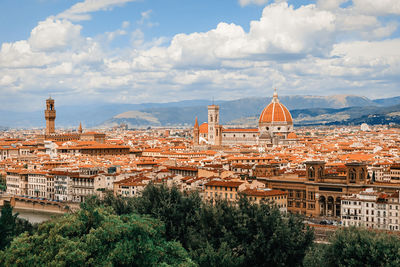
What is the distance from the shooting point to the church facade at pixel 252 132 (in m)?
124

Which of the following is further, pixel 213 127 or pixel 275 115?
pixel 275 115

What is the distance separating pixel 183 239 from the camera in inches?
1184

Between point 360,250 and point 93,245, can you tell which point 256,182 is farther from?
point 93,245

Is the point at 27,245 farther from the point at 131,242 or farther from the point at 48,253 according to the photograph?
the point at 131,242

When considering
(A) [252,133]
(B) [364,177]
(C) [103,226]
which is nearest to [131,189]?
(B) [364,177]

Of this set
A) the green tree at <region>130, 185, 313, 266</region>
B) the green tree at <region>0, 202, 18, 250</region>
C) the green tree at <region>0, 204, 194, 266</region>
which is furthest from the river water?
the green tree at <region>0, 204, 194, 266</region>

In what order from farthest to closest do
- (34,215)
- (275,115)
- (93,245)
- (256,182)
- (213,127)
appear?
(275,115) → (213,127) → (34,215) → (256,182) → (93,245)

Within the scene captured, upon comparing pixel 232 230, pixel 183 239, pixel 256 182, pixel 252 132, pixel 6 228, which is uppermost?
pixel 252 132

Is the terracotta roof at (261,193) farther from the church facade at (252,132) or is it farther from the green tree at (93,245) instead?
the church facade at (252,132)

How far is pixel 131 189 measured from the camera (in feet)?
172

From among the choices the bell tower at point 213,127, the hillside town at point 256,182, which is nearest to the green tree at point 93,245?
the hillside town at point 256,182

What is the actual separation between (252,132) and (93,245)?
367 feet

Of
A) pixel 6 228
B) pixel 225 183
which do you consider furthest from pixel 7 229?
pixel 225 183

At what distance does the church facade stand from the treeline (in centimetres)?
8981
